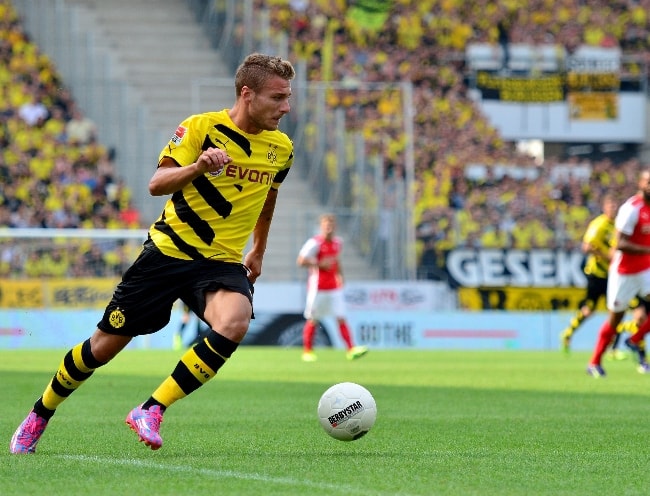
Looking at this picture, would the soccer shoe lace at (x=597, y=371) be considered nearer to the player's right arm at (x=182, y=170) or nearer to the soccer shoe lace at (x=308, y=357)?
the soccer shoe lace at (x=308, y=357)

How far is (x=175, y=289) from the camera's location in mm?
7277

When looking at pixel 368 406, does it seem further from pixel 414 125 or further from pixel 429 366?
pixel 414 125

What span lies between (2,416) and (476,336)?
56.3ft

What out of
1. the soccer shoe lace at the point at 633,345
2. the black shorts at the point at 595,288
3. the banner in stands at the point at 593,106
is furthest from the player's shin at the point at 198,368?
the banner in stands at the point at 593,106

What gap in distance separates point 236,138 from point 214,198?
1.17ft

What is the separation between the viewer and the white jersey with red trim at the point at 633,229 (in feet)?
48.3

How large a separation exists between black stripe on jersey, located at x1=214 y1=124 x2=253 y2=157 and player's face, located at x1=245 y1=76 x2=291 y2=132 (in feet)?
0.47

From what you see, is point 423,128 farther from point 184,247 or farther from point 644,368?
point 184,247

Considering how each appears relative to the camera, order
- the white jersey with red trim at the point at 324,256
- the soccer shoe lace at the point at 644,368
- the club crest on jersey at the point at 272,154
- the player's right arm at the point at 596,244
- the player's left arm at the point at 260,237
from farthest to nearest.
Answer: the white jersey with red trim at the point at 324,256 → the player's right arm at the point at 596,244 → the soccer shoe lace at the point at 644,368 → the player's left arm at the point at 260,237 → the club crest on jersey at the point at 272,154

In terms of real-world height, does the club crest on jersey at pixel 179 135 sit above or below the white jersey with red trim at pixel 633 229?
above

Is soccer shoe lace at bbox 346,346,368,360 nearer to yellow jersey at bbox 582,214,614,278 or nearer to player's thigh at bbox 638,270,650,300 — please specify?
yellow jersey at bbox 582,214,614,278

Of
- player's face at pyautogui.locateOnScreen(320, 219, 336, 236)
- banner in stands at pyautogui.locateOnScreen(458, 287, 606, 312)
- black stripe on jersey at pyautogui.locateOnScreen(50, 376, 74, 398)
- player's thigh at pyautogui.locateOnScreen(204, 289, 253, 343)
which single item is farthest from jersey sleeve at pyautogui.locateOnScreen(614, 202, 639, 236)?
banner in stands at pyautogui.locateOnScreen(458, 287, 606, 312)

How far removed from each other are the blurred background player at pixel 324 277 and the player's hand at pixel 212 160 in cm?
1426

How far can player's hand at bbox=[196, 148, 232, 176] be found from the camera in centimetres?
673
